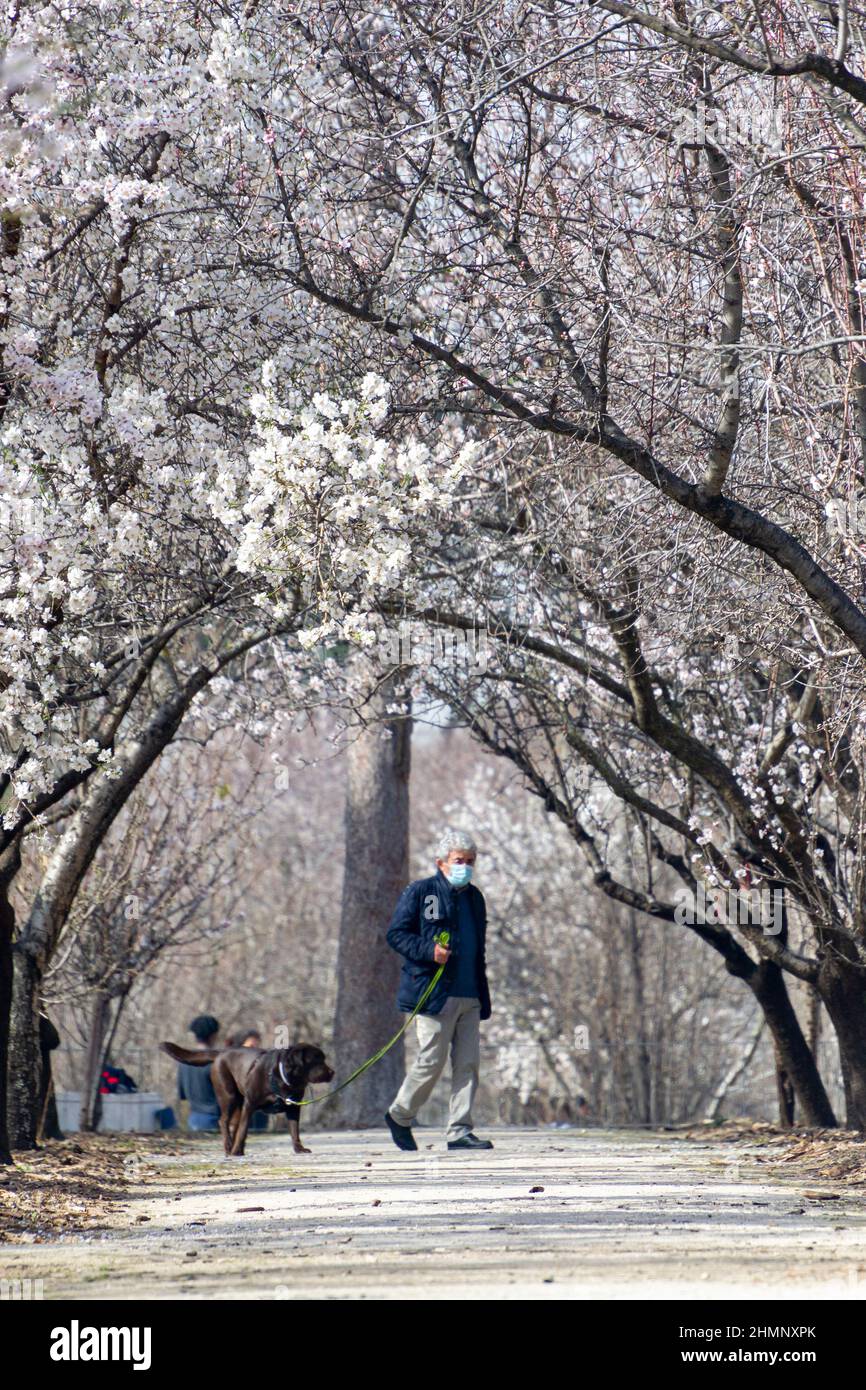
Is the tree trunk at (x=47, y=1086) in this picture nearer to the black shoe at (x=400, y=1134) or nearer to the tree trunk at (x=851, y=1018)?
the black shoe at (x=400, y=1134)

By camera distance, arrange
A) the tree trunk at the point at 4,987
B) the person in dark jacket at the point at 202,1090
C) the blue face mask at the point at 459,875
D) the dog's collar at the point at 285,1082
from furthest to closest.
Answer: the person in dark jacket at the point at 202,1090 → the dog's collar at the point at 285,1082 → the blue face mask at the point at 459,875 → the tree trunk at the point at 4,987

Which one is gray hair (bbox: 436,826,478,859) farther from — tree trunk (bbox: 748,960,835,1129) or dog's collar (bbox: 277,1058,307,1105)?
tree trunk (bbox: 748,960,835,1129)

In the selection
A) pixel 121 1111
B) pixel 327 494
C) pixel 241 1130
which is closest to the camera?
pixel 327 494

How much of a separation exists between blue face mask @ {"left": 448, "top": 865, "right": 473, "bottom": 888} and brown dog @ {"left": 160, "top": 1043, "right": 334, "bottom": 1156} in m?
1.35

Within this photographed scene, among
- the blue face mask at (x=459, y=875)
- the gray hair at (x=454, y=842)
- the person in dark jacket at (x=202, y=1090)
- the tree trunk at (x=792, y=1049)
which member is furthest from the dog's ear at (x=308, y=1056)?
the person in dark jacket at (x=202, y=1090)

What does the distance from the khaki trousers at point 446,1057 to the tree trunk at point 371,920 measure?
549cm

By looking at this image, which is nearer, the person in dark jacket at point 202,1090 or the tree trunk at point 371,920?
the person in dark jacket at point 202,1090

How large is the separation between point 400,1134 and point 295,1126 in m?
0.94

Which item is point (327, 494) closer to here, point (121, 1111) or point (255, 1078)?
point (255, 1078)

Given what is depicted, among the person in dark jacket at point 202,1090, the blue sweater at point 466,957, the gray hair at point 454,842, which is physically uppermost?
the gray hair at point 454,842

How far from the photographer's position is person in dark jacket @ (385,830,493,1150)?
994 centimetres

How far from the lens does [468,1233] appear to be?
6.72 m

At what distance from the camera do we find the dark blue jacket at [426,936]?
9938mm

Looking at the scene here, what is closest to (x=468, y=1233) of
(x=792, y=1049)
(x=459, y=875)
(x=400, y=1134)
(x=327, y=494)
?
(x=327, y=494)
